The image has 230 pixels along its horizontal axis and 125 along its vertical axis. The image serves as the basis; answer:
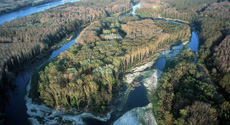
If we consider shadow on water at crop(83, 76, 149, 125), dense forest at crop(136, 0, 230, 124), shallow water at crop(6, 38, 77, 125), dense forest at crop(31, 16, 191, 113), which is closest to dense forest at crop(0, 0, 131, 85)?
shallow water at crop(6, 38, 77, 125)

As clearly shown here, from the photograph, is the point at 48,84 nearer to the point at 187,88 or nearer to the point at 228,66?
the point at 187,88

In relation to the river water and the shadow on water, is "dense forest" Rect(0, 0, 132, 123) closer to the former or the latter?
the river water

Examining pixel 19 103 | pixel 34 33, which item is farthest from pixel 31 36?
pixel 19 103

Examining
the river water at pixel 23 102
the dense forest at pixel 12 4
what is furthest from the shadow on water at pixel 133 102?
the dense forest at pixel 12 4

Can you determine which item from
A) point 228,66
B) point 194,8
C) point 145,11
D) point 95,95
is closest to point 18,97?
point 95,95

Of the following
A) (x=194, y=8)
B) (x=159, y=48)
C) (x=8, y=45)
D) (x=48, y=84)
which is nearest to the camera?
(x=48, y=84)

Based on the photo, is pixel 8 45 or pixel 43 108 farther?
pixel 8 45

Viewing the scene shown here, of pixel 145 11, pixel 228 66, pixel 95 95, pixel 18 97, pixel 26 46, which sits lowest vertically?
pixel 18 97
